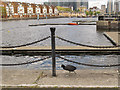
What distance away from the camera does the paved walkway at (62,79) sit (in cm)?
413

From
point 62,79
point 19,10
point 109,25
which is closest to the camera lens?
point 62,79

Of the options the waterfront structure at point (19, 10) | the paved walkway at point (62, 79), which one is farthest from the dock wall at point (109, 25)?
the waterfront structure at point (19, 10)

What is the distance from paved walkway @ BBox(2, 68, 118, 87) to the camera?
13.5 feet

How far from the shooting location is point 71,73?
16.1 ft

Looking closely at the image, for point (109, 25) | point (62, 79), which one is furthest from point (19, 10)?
point (62, 79)

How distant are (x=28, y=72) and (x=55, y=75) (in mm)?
884

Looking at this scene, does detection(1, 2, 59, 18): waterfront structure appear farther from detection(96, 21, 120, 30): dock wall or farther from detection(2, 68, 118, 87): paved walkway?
detection(2, 68, 118, 87): paved walkway

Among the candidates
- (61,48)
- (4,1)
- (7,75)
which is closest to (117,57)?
(61,48)

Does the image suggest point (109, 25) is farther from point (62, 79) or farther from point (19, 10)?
point (19, 10)

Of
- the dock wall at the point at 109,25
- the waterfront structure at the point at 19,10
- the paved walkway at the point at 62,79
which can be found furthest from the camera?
the waterfront structure at the point at 19,10

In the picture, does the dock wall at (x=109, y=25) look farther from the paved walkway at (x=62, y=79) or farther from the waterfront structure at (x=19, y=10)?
the waterfront structure at (x=19, y=10)

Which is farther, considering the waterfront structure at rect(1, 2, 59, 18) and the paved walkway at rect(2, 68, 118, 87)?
the waterfront structure at rect(1, 2, 59, 18)

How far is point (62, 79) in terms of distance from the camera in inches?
175

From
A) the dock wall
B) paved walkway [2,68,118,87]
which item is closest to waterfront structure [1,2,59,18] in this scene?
the dock wall
